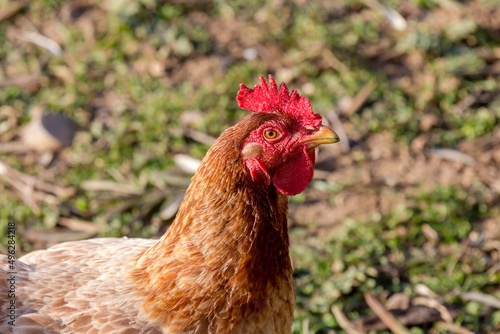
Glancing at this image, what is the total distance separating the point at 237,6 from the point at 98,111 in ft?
7.10

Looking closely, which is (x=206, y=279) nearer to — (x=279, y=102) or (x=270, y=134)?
(x=270, y=134)

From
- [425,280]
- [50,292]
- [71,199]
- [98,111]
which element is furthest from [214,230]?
[98,111]

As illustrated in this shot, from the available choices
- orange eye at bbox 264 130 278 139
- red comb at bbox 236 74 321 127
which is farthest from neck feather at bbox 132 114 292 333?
red comb at bbox 236 74 321 127

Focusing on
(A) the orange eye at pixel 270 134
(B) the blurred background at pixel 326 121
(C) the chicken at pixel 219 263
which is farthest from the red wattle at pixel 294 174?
(B) the blurred background at pixel 326 121

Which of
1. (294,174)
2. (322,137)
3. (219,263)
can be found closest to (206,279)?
(219,263)

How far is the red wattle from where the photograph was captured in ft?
8.63

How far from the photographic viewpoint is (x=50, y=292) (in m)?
2.68

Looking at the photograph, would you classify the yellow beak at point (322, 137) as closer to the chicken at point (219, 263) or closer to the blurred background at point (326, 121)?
the chicken at point (219, 263)

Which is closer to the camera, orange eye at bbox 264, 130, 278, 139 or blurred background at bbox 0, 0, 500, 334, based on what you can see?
orange eye at bbox 264, 130, 278, 139

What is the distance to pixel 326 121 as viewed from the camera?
5.33 meters

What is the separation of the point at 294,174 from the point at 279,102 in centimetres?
37

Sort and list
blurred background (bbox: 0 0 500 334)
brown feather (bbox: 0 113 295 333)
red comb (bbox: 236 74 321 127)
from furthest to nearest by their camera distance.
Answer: blurred background (bbox: 0 0 500 334), red comb (bbox: 236 74 321 127), brown feather (bbox: 0 113 295 333)

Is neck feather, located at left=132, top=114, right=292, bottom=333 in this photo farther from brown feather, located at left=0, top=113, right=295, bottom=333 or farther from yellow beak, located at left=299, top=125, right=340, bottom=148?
yellow beak, located at left=299, top=125, right=340, bottom=148

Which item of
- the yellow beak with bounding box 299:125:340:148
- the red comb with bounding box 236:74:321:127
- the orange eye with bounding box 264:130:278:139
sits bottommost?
the yellow beak with bounding box 299:125:340:148
